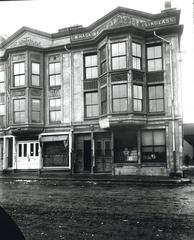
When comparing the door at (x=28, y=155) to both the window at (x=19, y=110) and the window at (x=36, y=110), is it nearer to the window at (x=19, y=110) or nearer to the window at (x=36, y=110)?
the window at (x=36, y=110)

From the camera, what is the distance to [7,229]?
63.3 inches

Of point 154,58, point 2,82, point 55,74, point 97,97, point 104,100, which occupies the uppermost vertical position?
point 154,58

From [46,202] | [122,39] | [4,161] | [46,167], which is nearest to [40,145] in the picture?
[46,167]

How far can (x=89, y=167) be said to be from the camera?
73.0ft

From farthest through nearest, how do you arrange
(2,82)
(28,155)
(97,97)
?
(2,82), (28,155), (97,97)

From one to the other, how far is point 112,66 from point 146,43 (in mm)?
2874

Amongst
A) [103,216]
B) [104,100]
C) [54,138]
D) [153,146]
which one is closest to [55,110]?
[54,138]

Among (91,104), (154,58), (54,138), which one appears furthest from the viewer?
(54,138)

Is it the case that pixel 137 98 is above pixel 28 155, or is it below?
above

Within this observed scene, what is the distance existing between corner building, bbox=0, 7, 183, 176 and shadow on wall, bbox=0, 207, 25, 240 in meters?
17.8

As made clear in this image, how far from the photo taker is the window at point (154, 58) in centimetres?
2045

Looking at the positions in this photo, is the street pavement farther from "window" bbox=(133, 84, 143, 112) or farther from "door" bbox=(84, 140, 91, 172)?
"door" bbox=(84, 140, 91, 172)

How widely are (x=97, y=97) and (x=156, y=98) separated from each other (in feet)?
14.1

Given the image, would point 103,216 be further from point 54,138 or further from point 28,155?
point 28,155
